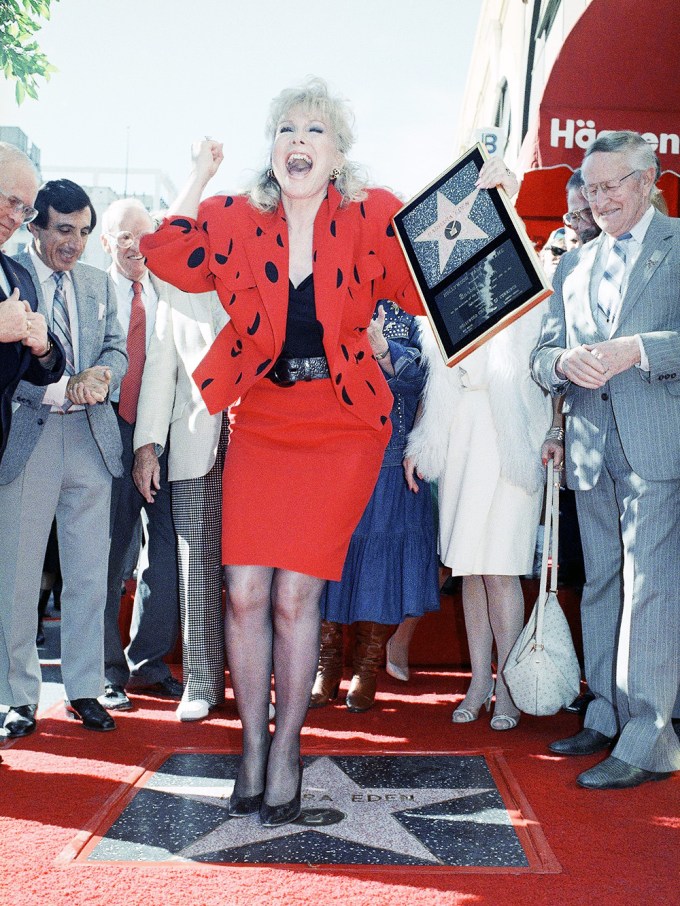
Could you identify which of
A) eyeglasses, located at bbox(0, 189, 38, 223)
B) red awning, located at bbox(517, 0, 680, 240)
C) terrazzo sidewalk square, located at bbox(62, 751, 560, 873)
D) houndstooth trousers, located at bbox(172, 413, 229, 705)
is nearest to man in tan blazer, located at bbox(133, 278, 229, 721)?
houndstooth trousers, located at bbox(172, 413, 229, 705)

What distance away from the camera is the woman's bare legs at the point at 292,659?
2.41 m

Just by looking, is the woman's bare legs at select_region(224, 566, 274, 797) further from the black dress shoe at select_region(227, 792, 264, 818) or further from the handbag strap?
the handbag strap

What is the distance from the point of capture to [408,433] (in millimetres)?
3857

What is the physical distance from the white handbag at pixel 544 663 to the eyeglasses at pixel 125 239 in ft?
6.94

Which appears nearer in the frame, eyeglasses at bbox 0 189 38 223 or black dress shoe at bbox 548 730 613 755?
eyeglasses at bbox 0 189 38 223

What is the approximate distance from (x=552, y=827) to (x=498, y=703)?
1.19m

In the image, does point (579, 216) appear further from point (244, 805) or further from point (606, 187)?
point (244, 805)

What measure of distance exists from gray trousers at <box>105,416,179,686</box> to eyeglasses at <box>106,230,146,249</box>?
0.77m

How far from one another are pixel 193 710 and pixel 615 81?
4573 millimetres

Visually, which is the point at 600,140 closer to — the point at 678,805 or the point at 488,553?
the point at 488,553

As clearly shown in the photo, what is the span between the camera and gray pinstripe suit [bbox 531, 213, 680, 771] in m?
2.81

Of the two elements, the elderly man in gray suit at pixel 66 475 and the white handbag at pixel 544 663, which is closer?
the white handbag at pixel 544 663

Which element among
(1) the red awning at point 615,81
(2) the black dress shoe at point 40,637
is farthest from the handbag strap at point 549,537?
(1) the red awning at point 615,81

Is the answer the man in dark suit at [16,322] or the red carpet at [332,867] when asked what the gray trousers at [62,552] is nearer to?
the red carpet at [332,867]
